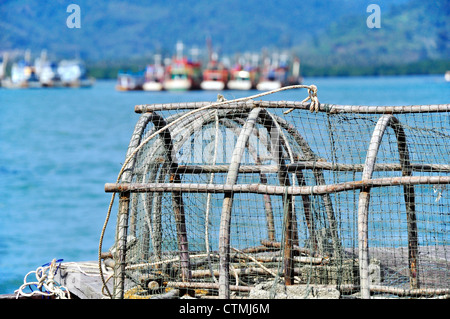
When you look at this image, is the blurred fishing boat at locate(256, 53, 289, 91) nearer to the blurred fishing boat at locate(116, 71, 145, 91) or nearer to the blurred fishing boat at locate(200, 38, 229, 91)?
the blurred fishing boat at locate(200, 38, 229, 91)

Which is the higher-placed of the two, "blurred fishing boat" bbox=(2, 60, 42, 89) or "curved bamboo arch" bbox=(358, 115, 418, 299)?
"blurred fishing boat" bbox=(2, 60, 42, 89)

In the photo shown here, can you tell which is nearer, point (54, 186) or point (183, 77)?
point (54, 186)

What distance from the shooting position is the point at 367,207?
568 cm

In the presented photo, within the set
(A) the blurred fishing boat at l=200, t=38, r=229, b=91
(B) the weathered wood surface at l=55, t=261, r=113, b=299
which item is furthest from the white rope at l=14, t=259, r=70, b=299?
(A) the blurred fishing boat at l=200, t=38, r=229, b=91

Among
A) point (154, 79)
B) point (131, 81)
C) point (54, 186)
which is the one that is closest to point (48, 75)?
point (131, 81)

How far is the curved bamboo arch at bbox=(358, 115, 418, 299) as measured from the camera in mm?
5586

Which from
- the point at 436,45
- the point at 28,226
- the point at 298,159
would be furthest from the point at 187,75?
the point at 436,45

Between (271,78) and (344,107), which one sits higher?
(271,78)

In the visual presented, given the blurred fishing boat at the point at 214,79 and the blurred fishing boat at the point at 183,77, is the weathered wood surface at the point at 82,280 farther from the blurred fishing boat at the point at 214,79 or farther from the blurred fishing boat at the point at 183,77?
the blurred fishing boat at the point at 183,77

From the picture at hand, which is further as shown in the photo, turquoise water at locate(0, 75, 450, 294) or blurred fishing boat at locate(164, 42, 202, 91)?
blurred fishing boat at locate(164, 42, 202, 91)

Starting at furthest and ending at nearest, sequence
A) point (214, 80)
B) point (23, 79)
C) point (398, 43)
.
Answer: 1. point (398, 43)
2. point (23, 79)
3. point (214, 80)

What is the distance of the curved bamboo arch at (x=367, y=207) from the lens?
559 centimetres

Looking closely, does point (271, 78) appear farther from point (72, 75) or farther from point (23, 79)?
point (72, 75)
